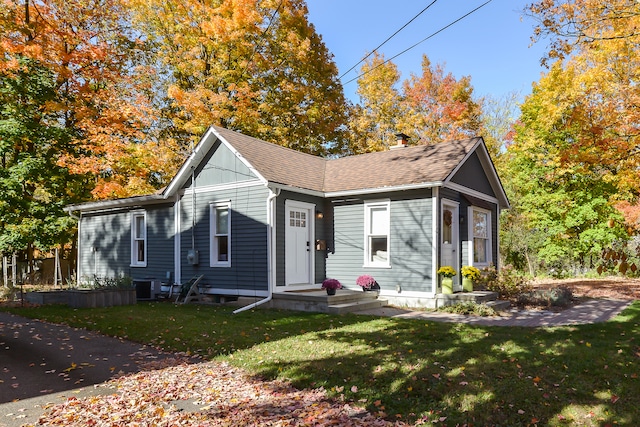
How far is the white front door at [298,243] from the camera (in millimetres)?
12750

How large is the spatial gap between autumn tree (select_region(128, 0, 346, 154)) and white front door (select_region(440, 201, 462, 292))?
1075 cm

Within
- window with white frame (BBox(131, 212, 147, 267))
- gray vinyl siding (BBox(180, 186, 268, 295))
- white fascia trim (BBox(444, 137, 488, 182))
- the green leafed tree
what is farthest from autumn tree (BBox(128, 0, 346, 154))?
white fascia trim (BBox(444, 137, 488, 182))

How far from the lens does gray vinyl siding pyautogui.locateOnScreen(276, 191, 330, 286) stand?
1235 centimetres

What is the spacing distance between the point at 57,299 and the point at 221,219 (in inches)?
205

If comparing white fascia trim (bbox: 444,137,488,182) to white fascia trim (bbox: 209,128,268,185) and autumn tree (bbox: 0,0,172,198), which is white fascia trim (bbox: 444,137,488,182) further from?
autumn tree (bbox: 0,0,172,198)

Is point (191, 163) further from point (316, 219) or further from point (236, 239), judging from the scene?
point (316, 219)

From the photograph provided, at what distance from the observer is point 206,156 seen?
1399 centimetres

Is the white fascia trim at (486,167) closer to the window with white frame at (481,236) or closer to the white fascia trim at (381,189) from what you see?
the white fascia trim at (381,189)

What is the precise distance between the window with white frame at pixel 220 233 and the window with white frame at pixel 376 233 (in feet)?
13.5

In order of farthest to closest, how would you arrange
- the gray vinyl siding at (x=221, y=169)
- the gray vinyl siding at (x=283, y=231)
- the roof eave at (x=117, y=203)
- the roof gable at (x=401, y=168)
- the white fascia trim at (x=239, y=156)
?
the roof eave at (x=117, y=203) < the gray vinyl siding at (x=221, y=169) < the roof gable at (x=401, y=168) < the gray vinyl siding at (x=283, y=231) < the white fascia trim at (x=239, y=156)

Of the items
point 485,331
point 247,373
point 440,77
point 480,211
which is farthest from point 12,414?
point 440,77

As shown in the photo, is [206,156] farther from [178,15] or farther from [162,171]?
[178,15]

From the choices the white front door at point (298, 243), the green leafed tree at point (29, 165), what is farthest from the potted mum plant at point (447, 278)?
the green leafed tree at point (29, 165)

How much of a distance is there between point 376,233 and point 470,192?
3.36m
